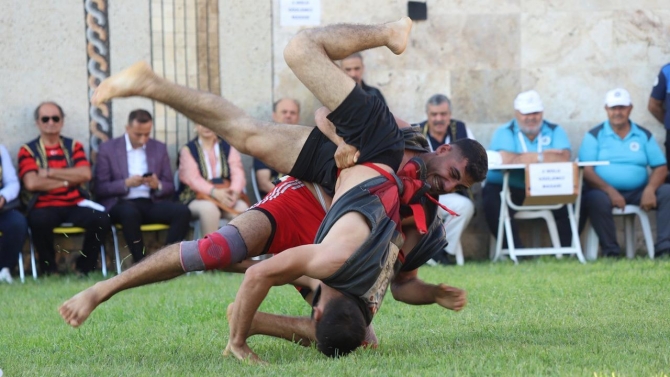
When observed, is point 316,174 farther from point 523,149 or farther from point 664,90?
point 664,90

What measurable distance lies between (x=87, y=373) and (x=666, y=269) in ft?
19.1

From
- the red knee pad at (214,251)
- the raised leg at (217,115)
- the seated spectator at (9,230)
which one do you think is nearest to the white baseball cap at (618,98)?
the seated spectator at (9,230)

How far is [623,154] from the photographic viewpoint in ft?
37.5

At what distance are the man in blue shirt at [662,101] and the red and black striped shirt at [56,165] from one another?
5.83m

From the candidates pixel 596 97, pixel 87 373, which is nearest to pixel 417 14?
pixel 596 97

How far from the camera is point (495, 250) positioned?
11.6 meters

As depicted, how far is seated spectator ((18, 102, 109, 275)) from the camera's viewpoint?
10.3 m

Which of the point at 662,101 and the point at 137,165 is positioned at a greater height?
the point at 662,101

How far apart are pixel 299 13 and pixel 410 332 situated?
6.06 meters

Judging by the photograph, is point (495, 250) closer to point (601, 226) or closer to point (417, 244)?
point (601, 226)

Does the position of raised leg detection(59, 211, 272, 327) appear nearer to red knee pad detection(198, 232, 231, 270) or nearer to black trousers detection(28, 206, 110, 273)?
red knee pad detection(198, 232, 231, 270)

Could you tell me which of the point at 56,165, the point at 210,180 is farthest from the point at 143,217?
the point at 56,165

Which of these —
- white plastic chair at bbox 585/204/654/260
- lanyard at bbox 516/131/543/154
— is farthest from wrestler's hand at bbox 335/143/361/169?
white plastic chair at bbox 585/204/654/260

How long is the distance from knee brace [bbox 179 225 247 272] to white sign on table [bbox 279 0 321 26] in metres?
6.38
